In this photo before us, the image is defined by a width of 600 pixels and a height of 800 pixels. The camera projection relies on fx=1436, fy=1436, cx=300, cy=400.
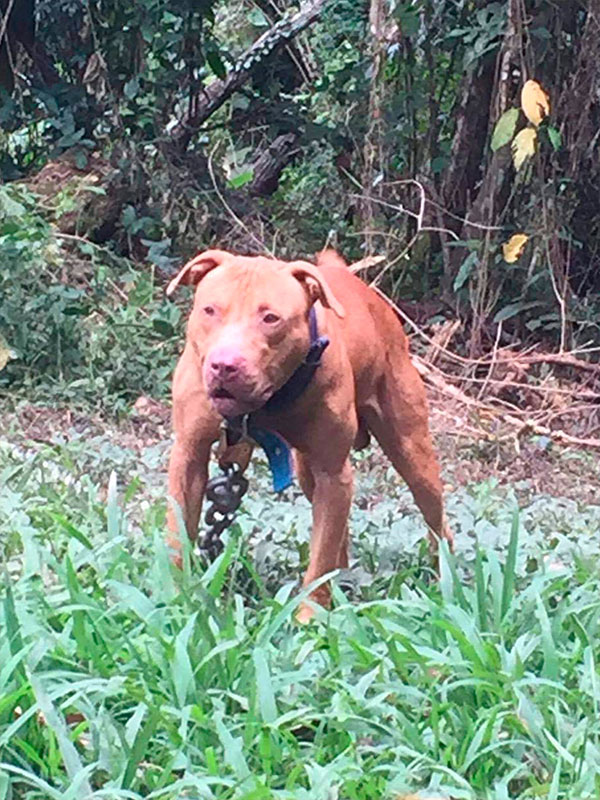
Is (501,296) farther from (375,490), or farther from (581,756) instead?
(581,756)

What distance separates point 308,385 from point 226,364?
17.8 inches

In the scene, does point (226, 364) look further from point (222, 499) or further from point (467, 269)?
point (467, 269)

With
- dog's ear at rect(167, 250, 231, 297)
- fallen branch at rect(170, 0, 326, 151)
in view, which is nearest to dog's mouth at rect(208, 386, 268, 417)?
dog's ear at rect(167, 250, 231, 297)

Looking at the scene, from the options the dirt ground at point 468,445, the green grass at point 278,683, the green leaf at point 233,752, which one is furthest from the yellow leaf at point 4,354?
the green leaf at point 233,752

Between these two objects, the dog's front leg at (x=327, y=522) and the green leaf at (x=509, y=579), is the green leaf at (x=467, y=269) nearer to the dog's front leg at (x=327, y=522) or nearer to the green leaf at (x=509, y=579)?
the dog's front leg at (x=327, y=522)

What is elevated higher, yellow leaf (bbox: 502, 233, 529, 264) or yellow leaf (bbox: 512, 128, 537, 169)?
yellow leaf (bbox: 512, 128, 537, 169)

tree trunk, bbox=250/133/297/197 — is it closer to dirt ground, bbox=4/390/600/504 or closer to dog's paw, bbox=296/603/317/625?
dirt ground, bbox=4/390/600/504

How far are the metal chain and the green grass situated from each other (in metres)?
0.08

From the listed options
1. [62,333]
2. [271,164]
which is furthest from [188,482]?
[271,164]

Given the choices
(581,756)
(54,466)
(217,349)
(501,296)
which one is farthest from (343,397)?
(501,296)

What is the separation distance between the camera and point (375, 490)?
20.8 ft

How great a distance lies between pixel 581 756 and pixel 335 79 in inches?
366

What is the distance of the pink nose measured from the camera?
137 inches

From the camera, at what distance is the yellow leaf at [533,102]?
8.53 m
